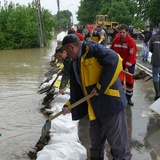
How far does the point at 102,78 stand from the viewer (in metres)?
3.06

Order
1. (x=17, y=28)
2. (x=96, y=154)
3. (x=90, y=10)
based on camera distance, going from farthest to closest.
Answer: (x=90, y=10)
(x=17, y=28)
(x=96, y=154)

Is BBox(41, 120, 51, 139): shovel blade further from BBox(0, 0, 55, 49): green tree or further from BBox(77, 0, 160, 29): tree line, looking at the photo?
BBox(77, 0, 160, 29): tree line

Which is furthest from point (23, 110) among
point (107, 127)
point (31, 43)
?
point (31, 43)

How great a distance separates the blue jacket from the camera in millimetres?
3055

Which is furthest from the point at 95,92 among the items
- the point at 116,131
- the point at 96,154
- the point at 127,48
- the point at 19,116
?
the point at 19,116

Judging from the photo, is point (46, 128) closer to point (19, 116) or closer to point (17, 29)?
point (19, 116)

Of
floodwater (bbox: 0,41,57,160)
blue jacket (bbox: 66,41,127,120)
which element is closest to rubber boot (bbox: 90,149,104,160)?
blue jacket (bbox: 66,41,127,120)

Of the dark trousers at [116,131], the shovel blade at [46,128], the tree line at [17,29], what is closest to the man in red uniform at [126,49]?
the shovel blade at [46,128]

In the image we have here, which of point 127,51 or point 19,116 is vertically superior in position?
point 127,51

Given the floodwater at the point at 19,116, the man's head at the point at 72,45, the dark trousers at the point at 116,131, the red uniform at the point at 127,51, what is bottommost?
the floodwater at the point at 19,116

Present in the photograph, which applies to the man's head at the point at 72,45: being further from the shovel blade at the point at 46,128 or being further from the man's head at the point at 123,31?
the man's head at the point at 123,31

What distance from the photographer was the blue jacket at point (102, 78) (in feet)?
10.0

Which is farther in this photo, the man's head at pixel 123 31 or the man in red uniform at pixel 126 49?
the man in red uniform at pixel 126 49

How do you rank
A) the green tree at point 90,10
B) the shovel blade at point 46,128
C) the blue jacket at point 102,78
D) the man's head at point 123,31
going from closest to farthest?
the blue jacket at point 102,78 → the shovel blade at point 46,128 → the man's head at point 123,31 → the green tree at point 90,10
